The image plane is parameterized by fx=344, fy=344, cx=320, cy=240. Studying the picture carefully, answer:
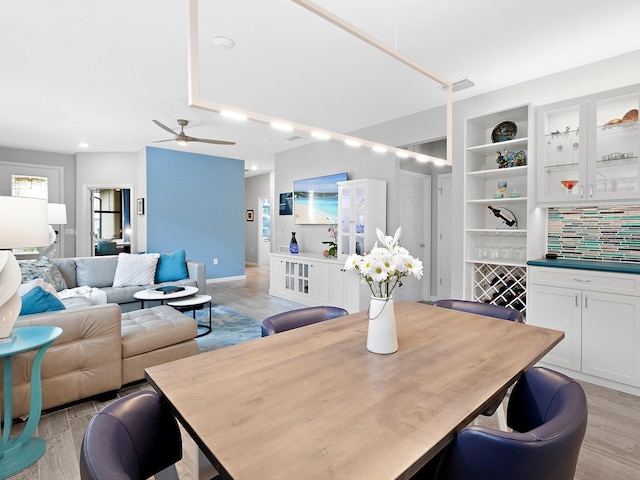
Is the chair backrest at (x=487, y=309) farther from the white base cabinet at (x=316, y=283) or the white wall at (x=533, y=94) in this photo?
the white base cabinet at (x=316, y=283)

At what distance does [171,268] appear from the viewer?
16.1ft

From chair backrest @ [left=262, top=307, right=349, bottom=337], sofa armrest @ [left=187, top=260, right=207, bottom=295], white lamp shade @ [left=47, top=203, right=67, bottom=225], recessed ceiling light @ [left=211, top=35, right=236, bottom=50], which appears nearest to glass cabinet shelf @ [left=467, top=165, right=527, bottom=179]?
chair backrest @ [left=262, top=307, right=349, bottom=337]

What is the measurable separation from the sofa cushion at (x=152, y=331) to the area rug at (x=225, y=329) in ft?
1.66

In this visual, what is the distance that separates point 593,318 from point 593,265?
1.36 ft

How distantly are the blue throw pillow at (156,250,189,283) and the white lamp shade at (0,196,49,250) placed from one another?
2.92m

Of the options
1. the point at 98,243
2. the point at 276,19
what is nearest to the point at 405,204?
the point at 276,19

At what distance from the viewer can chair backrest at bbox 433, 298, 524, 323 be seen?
202 centimetres

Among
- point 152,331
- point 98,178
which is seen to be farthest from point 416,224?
point 98,178

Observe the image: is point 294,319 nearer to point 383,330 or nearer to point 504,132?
point 383,330

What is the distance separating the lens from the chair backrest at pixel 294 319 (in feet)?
6.08

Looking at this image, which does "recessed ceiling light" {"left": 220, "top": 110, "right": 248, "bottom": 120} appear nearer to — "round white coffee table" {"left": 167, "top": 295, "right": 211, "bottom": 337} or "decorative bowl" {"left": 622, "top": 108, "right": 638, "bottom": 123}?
"round white coffee table" {"left": 167, "top": 295, "right": 211, "bottom": 337}

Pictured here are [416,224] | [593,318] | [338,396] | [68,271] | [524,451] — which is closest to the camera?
[524,451]

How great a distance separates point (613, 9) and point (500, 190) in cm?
160

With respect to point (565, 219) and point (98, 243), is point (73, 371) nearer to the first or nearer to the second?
point (565, 219)
